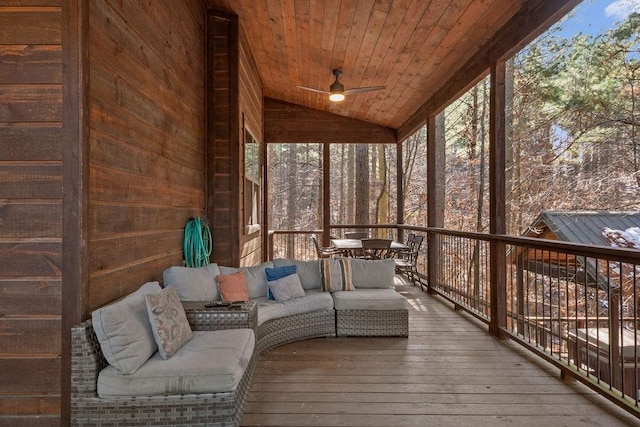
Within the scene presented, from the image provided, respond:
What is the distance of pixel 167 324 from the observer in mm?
2158

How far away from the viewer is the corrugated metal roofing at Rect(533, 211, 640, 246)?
14.4ft

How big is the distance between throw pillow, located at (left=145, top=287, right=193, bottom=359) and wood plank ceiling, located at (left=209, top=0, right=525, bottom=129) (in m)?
3.28

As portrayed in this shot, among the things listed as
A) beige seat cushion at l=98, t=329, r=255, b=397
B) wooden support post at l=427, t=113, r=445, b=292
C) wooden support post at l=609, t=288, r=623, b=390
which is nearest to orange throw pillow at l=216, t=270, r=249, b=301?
beige seat cushion at l=98, t=329, r=255, b=397

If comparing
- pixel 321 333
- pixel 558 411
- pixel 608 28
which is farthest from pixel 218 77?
pixel 608 28

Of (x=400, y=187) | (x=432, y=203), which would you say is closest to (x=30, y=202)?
(x=432, y=203)

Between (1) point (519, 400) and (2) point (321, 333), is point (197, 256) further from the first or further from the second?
(1) point (519, 400)

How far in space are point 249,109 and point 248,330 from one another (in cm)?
394

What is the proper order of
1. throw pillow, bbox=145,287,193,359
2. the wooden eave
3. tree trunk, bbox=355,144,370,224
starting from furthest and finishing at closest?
1. tree trunk, bbox=355,144,370,224
2. the wooden eave
3. throw pillow, bbox=145,287,193,359

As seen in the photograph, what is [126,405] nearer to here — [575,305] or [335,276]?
[335,276]

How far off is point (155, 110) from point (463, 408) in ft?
9.99

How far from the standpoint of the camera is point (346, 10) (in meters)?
3.88

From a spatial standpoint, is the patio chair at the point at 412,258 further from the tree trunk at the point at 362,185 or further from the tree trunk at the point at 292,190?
the tree trunk at the point at 292,190

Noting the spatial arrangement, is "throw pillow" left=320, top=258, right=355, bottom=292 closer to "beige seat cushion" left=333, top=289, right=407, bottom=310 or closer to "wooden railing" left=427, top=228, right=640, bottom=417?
"beige seat cushion" left=333, top=289, right=407, bottom=310

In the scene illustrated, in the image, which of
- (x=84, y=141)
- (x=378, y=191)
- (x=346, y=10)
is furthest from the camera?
(x=378, y=191)
